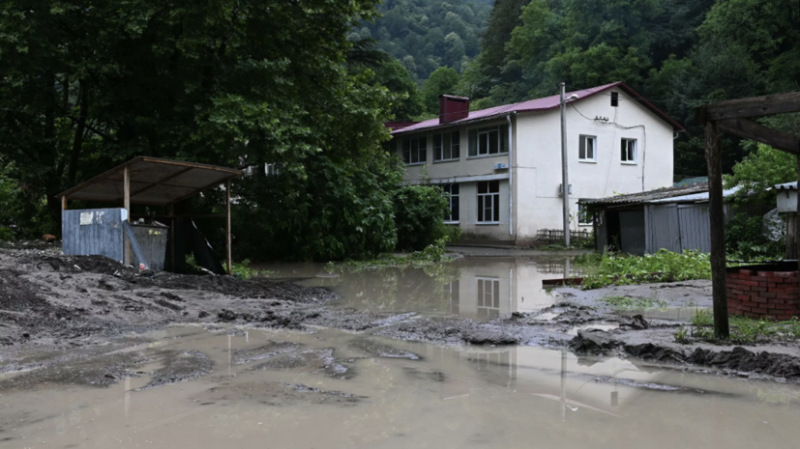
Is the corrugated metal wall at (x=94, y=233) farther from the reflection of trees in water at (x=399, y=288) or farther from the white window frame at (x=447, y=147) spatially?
the white window frame at (x=447, y=147)

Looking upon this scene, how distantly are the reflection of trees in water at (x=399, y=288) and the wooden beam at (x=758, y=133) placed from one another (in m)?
4.95

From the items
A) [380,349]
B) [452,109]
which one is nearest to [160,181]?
[380,349]

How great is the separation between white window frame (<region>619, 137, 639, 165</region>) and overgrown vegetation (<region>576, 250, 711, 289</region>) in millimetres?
19813

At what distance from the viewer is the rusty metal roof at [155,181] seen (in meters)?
12.9

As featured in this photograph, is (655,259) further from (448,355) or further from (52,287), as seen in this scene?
(52,287)

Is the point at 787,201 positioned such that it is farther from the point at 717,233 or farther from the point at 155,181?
the point at 155,181

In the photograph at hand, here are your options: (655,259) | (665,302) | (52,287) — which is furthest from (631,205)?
(52,287)

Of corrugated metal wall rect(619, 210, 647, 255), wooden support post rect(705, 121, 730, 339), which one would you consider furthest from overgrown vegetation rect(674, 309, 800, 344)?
corrugated metal wall rect(619, 210, 647, 255)

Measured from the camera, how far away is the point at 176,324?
8766mm

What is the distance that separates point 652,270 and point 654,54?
43.1 meters

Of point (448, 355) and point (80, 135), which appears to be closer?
point (448, 355)

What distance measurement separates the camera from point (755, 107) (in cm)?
681

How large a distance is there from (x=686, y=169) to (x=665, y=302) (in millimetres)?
37013

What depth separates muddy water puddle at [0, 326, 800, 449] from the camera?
4.35 m
